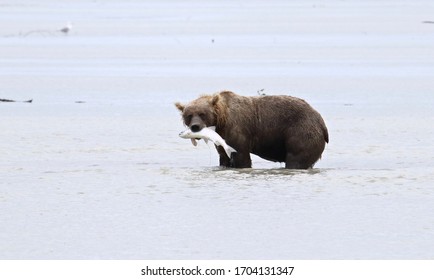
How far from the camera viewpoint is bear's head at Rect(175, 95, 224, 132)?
11.9 meters

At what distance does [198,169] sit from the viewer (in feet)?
41.1

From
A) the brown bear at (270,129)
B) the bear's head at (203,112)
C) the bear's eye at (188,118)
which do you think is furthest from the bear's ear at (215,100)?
the bear's eye at (188,118)

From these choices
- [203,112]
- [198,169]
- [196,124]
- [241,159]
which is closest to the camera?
[196,124]

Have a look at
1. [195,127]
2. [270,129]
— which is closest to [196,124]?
[195,127]

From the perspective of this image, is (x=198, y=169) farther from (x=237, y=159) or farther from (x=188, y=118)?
(x=188, y=118)

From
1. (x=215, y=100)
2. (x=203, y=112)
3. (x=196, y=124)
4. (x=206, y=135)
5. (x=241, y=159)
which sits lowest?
(x=241, y=159)

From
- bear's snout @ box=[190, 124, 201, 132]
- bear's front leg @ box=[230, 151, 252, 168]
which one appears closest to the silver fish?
bear's snout @ box=[190, 124, 201, 132]

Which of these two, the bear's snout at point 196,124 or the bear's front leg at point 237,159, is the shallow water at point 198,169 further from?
the bear's snout at point 196,124

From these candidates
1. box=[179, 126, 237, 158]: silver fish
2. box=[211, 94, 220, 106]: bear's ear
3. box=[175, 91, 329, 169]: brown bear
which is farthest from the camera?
box=[175, 91, 329, 169]: brown bear

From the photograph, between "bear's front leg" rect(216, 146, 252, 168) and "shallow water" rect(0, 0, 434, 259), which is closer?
"shallow water" rect(0, 0, 434, 259)

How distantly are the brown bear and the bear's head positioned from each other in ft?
0.16

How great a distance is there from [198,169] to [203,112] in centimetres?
85

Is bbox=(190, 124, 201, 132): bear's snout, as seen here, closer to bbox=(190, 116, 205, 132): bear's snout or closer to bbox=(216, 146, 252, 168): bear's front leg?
bbox=(190, 116, 205, 132): bear's snout

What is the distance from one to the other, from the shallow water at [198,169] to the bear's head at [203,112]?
52 cm
